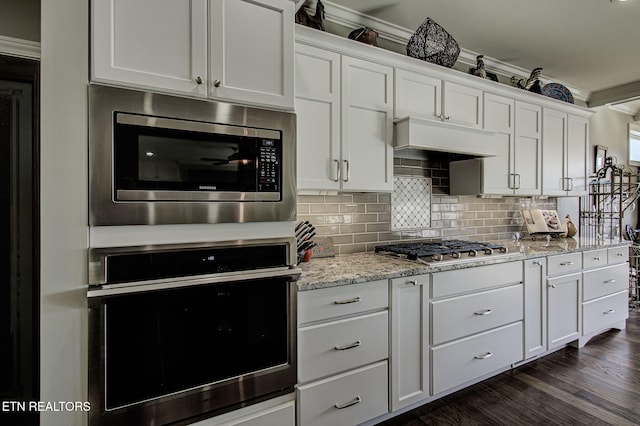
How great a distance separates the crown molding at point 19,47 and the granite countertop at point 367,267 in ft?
5.37

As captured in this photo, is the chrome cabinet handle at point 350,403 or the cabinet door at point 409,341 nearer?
the chrome cabinet handle at point 350,403

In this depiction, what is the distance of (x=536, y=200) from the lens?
3.79 meters

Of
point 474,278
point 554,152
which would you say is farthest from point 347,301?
point 554,152

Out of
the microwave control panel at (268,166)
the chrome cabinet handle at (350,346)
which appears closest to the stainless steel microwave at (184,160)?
the microwave control panel at (268,166)

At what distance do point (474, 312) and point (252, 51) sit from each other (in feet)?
6.80

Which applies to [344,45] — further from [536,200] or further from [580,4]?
[536,200]

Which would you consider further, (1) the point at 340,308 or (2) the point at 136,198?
(1) the point at 340,308

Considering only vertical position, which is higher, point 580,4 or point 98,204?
point 580,4

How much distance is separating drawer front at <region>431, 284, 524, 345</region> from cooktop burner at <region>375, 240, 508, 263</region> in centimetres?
26

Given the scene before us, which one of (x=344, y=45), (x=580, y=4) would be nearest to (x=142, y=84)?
(x=344, y=45)

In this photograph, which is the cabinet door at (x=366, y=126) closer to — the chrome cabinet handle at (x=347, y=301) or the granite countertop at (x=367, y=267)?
the granite countertop at (x=367, y=267)

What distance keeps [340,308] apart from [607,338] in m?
3.16

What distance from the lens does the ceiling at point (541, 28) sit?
241 cm

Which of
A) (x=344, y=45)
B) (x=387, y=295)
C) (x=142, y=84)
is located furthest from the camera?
(x=344, y=45)
